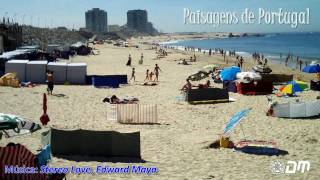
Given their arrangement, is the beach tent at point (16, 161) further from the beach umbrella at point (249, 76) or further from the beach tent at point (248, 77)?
the beach umbrella at point (249, 76)

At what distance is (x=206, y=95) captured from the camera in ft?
65.8

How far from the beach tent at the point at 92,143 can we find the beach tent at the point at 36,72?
49.2 feet

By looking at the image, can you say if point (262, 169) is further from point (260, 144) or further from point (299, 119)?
point (299, 119)

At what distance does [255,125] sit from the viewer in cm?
1544

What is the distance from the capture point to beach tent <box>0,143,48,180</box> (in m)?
7.97

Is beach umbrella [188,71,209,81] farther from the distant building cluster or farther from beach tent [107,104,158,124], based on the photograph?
the distant building cluster

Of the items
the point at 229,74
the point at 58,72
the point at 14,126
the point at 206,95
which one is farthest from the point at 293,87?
the point at 14,126

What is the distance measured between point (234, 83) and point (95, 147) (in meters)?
13.3

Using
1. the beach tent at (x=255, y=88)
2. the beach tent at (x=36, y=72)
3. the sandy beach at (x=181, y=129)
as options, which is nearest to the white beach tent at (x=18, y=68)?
the beach tent at (x=36, y=72)

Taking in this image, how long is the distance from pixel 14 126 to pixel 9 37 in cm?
3621

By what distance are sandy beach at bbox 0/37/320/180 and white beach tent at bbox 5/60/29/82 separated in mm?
2085

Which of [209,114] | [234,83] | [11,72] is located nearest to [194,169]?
[209,114]

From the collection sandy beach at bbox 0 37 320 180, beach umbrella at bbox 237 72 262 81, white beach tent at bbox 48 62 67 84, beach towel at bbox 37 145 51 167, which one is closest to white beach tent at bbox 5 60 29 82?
white beach tent at bbox 48 62 67 84

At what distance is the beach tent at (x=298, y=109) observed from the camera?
54.1ft
